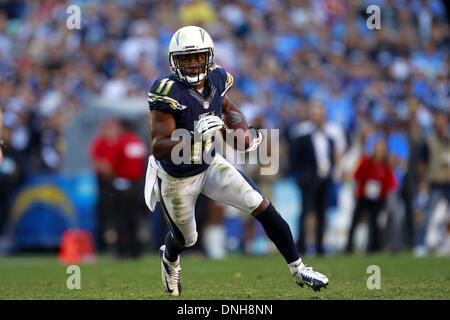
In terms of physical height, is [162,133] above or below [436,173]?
above

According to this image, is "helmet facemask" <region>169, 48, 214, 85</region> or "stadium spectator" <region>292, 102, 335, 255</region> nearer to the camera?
"helmet facemask" <region>169, 48, 214, 85</region>

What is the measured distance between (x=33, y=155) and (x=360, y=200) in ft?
18.8

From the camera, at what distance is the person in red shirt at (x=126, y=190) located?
1234cm

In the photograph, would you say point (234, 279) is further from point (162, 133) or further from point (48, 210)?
point (48, 210)

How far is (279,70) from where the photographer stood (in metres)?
16.3

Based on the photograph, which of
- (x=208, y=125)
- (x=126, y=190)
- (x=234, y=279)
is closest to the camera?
(x=208, y=125)

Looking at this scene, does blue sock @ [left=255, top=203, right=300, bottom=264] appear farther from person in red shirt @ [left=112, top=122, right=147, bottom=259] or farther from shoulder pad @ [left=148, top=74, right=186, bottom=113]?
person in red shirt @ [left=112, top=122, right=147, bottom=259]

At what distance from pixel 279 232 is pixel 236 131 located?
0.84m

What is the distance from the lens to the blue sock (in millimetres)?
6535

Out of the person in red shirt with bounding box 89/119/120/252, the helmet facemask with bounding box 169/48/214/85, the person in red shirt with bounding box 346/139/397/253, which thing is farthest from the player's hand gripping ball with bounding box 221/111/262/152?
the person in red shirt with bounding box 346/139/397/253

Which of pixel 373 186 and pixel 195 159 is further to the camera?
pixel 373 186

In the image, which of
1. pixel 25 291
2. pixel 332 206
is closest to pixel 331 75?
pixel 332 206
